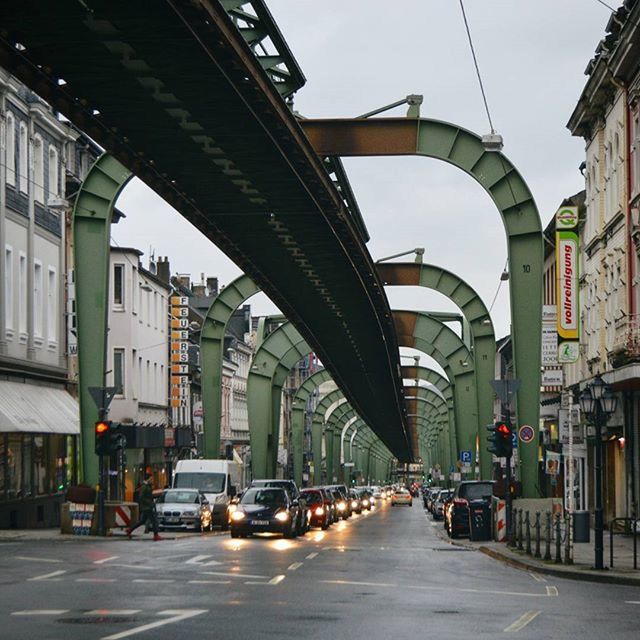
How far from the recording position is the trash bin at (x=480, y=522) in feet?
138

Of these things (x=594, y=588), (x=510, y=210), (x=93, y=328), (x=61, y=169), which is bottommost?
(x=594, y=588)

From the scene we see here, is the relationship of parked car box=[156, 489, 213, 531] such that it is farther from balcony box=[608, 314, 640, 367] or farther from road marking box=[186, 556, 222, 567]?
road marking box=[186, 556, 222, 567]

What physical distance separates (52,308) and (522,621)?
125 feet

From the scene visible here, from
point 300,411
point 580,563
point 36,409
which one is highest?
point 300,411

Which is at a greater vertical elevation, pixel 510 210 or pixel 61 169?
pixel 61 169

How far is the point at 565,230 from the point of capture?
38.3 meters

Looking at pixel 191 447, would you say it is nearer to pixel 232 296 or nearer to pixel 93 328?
pixel 232 296

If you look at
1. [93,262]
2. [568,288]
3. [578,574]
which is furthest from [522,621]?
[568,288]

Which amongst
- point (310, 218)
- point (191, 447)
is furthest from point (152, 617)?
point (191, 447)

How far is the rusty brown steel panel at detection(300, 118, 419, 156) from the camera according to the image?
33156 mm

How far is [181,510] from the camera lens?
4788 cm

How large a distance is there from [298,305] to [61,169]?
36.2 ft

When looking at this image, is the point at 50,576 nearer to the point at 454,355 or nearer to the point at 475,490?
the point at 475,490

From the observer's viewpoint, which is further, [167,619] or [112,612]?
[112,612]
